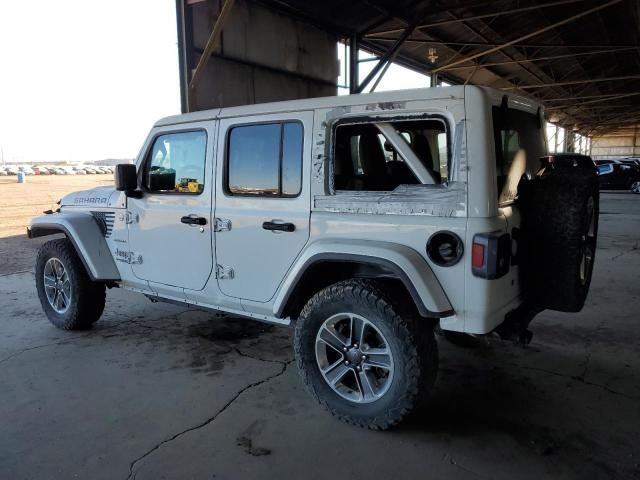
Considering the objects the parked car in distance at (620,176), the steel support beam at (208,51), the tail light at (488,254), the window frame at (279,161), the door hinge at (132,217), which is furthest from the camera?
the parked car in distance at (620,176)

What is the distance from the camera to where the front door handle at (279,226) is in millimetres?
2967

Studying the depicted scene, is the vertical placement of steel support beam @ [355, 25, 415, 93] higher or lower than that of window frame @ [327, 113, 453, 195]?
higher

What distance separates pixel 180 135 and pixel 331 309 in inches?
73.0

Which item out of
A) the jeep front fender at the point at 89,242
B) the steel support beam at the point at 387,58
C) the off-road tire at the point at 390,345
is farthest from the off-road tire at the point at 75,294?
the steel support beam at the point at 387,58

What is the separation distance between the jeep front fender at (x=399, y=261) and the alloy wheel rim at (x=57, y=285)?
2.70 meters

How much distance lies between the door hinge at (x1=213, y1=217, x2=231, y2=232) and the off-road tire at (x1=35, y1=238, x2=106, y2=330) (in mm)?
1682

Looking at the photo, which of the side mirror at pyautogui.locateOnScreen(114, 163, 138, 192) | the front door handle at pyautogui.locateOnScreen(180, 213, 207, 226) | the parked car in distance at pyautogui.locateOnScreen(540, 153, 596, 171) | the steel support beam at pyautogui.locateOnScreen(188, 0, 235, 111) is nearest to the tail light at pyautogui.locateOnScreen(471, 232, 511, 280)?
the parked car in distance at pyautogui.locateOnScreen(540, 153, 596, 171)

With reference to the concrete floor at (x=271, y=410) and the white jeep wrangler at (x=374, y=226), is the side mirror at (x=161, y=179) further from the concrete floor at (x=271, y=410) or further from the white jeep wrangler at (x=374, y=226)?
the concrete floor at (x=271, y=410)

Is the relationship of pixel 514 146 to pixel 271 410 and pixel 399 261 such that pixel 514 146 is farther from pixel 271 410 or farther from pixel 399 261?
pixel 271 410

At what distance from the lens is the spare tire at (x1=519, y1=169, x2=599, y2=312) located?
2523 millimetres

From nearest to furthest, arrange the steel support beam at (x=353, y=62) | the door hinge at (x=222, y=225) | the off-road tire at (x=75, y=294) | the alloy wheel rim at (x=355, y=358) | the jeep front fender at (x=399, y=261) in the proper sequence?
the jeep front fender at (x=399, y=261), the alloy wheel rim at (x=355, y=358), the door hinge at (x=222, y=225), the off-road tire at (x=75, y=294), the steel support beam at (x=353, y=62)

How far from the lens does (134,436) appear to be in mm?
2693

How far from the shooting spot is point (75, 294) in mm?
4246

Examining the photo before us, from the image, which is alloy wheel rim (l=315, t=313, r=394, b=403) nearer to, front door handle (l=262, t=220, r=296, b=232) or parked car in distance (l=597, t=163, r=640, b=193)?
front door handle (l=262, t=220, r=296, b=232)
